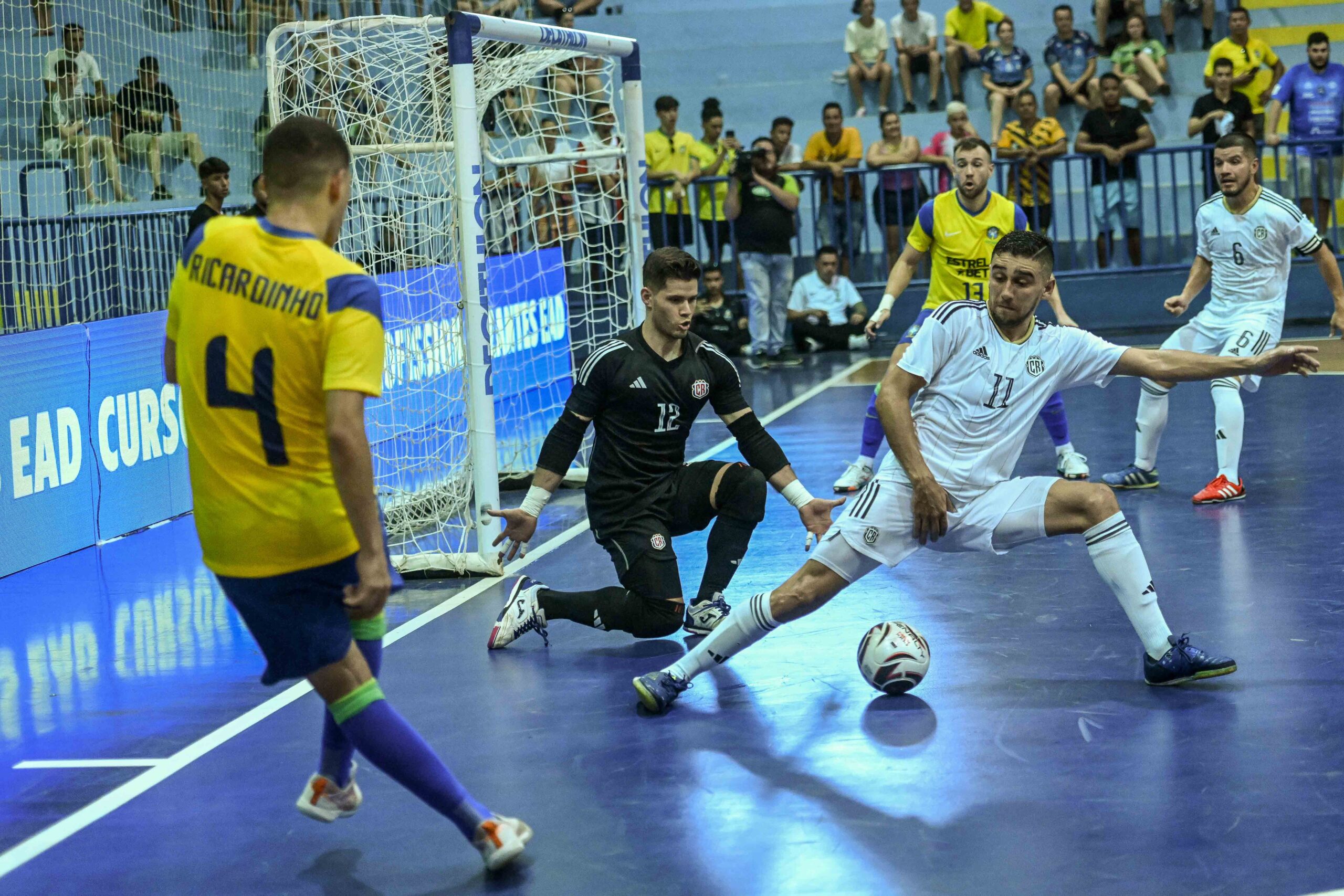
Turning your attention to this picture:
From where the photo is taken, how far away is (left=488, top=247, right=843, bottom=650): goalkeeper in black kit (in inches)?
244

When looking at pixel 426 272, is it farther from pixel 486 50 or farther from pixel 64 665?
pixel 64 665

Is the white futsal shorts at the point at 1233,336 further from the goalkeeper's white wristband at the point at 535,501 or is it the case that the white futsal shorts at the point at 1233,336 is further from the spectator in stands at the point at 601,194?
the goalkeeper's white wristband at the point at 535,501

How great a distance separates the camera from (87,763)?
519 cm

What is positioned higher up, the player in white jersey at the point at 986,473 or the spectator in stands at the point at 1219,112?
the spectator in stands at the point at 1219,112

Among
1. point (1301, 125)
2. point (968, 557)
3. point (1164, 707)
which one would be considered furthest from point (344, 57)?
point (1301, 125)

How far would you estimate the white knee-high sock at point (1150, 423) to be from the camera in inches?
356

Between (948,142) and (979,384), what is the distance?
1306cm

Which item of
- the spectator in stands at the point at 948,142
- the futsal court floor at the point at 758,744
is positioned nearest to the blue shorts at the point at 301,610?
the futsal court floor at the point at 758,744

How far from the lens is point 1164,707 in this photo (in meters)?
5.16

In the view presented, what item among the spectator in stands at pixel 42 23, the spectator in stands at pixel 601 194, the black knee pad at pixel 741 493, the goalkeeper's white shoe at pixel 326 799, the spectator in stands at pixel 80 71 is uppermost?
Result: the spectator in stands at pixel 42 23

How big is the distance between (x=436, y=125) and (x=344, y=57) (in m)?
0.78

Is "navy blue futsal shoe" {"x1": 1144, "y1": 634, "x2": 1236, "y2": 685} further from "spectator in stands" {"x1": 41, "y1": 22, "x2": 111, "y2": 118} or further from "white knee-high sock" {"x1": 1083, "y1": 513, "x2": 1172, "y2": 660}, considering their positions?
"spectator in stands" {"x1": 41, "y1": 22, "x2": 111, "y2": 118}

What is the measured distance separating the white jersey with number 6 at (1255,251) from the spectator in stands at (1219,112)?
28.8 feet

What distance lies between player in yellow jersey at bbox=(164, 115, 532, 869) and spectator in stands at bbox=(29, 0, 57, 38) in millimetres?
8388
